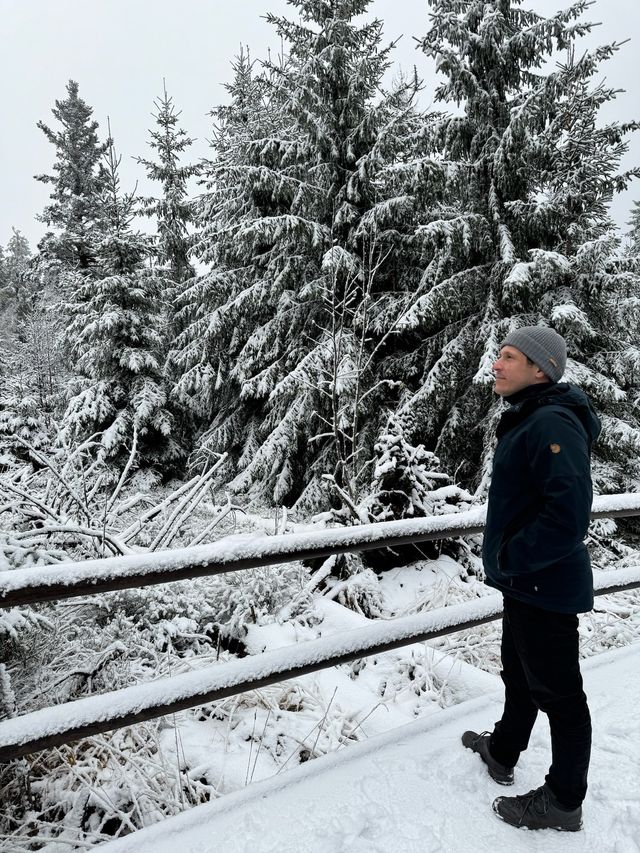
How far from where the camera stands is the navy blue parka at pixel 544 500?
173 centimetres

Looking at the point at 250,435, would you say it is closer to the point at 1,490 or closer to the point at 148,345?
the point at 148,345

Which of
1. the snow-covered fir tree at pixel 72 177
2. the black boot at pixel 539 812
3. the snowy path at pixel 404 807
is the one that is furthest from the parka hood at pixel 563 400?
the snow-covered fir tree at pixel 72 177

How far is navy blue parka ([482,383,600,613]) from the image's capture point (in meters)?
1.73

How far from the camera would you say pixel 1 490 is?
395 cm

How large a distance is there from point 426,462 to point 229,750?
5.20 m

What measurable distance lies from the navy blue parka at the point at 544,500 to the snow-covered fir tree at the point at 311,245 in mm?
8912

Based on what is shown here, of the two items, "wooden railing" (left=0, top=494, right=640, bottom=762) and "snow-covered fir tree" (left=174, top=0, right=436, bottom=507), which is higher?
"snow-covered fir tree" (left=174, top=0, right=436, bottom=507)

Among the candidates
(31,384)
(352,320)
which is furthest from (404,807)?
(31,384)

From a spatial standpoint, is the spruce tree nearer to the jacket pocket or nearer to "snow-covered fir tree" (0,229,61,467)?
"snow-covered fir tree" (0,229,61,467)

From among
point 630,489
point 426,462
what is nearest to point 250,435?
point 426,462

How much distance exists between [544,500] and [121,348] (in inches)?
677

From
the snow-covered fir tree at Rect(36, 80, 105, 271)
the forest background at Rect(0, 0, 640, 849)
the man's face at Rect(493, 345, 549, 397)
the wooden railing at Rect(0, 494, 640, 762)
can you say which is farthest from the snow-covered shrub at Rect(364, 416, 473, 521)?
the snow-covered fir tree at Rect(36, 80, 105, 271)

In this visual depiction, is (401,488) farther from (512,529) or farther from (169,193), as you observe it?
(169,193)

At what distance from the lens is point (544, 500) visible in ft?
5.99
